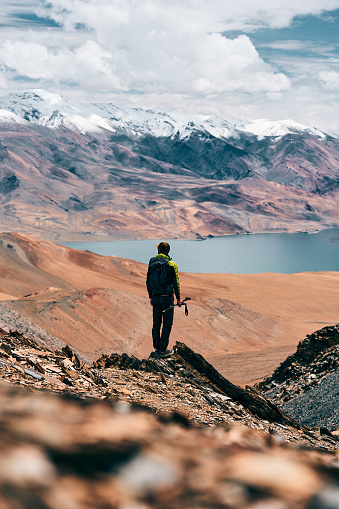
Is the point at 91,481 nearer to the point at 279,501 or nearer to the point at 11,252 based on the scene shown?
the point at 279,501

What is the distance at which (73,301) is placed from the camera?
28906mm

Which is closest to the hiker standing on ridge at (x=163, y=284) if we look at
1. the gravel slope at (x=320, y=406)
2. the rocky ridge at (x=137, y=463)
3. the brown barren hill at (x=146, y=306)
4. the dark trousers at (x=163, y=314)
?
the dark trousers at (x=163, y=314)

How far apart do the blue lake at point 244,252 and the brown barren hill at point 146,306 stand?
28.8 m

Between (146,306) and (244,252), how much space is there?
80943mm

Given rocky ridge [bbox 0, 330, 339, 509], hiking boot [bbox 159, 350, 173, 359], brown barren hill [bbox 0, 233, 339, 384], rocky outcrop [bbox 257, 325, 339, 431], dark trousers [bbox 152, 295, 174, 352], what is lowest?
brown barren hill [bbox 0, 233, 339, 384]

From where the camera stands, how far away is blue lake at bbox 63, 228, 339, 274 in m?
90.1

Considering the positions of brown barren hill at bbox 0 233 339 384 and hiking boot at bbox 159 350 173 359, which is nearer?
hiking boot at bbox 159 350 173 359

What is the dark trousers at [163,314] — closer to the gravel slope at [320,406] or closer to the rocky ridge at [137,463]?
the gravel slope at [320,406]

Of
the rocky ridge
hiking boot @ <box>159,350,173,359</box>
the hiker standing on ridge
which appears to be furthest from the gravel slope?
the rocky ridge

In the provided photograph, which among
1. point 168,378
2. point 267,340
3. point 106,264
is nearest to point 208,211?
point 106,264

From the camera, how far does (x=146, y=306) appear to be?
33031 millimetres

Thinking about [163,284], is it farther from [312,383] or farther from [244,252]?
[244,252]

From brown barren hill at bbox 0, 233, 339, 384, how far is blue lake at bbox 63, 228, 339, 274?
28799mm

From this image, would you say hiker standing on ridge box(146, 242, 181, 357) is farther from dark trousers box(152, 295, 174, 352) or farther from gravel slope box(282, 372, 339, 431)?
gravel slope box(282, 372, 339, 431)
